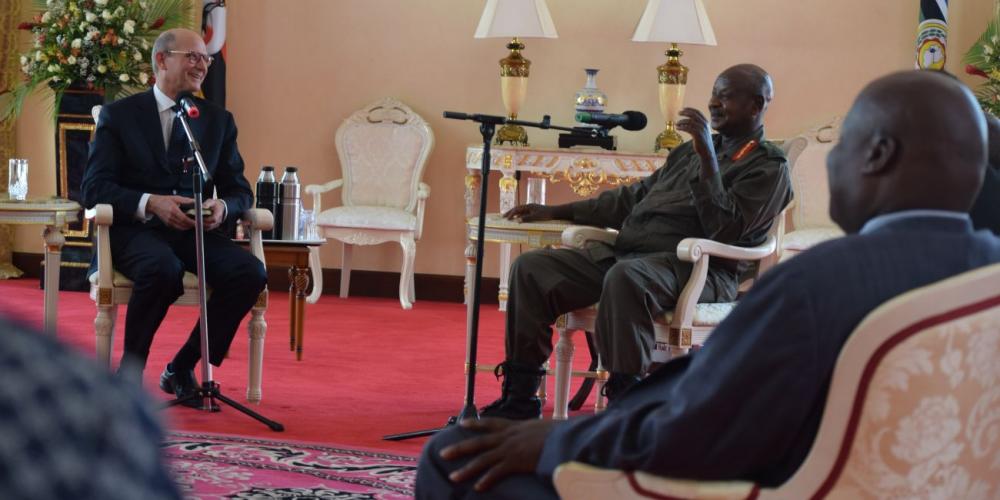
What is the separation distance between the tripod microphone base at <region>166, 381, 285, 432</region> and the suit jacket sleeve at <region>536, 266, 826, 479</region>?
276 centimetres

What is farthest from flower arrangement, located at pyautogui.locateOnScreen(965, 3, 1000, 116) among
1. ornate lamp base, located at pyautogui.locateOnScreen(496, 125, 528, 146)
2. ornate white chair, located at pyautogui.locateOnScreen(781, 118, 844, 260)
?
ornate lamp base, located at pyautogui.locateOnScreen(496, 125, 528, 146)

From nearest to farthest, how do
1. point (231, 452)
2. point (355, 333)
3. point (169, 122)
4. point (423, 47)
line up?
point (231, 452)
point (169, 122)
point (355, 333)
point (423, 47)

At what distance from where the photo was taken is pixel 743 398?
1.59m

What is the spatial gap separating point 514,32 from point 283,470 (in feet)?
14.5

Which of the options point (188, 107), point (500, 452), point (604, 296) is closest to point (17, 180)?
point (188, 107)

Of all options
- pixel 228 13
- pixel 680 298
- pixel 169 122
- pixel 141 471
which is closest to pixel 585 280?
pixel 680 298

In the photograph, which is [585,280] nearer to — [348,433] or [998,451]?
[348,433]

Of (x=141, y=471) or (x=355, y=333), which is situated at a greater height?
(x=141, y=471)

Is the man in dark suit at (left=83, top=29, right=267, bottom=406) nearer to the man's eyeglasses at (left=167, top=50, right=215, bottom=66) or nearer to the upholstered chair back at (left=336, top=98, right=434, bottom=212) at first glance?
the man's eyeglasses at (left=167, top=50, right=215, bottom=66)

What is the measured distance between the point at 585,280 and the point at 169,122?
181 cm

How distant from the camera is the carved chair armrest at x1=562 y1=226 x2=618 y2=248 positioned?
14.7 feet

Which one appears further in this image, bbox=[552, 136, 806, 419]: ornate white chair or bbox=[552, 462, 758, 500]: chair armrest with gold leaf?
bbox=[552, 136, 806, 419]: ornate white chair

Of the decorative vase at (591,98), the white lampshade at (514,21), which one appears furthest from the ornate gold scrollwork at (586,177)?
the white lampshade at (514,21)

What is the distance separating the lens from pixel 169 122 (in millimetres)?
4793
